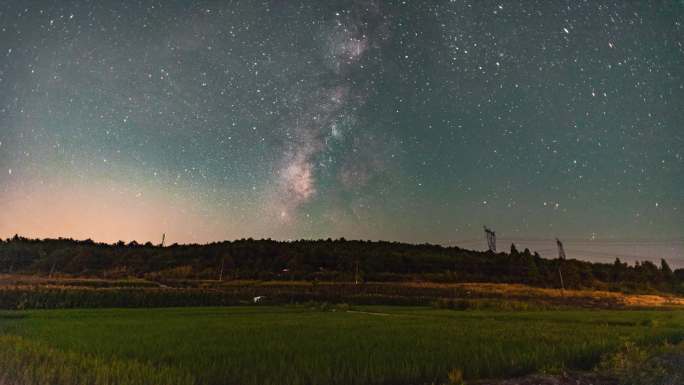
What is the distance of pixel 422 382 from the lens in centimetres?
716

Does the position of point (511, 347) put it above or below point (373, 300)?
above

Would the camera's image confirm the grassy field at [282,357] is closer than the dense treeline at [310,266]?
Yes

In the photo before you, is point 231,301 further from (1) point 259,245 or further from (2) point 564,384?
(1) point 259,245

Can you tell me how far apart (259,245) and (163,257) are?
1351 inches

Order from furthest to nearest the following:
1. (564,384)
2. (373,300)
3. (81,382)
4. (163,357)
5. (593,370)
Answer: (373,300) < (593,370) < (163,357) < (564,384) < (81,382)

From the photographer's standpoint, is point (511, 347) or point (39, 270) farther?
point (39, 270)

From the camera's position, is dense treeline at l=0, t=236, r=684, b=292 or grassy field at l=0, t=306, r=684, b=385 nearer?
grassy field at l=0, t=306, r=684, b=385

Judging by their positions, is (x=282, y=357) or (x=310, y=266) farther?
(x=310, y=266)

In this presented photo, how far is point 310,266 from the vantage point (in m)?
117

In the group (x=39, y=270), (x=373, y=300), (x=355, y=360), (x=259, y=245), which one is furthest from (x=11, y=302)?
(x=259, y=245)

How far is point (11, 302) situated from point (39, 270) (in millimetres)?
89611

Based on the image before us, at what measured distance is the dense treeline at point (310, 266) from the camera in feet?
334

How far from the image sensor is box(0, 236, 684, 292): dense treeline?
334ft

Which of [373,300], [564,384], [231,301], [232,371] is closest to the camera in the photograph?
[232,371]
